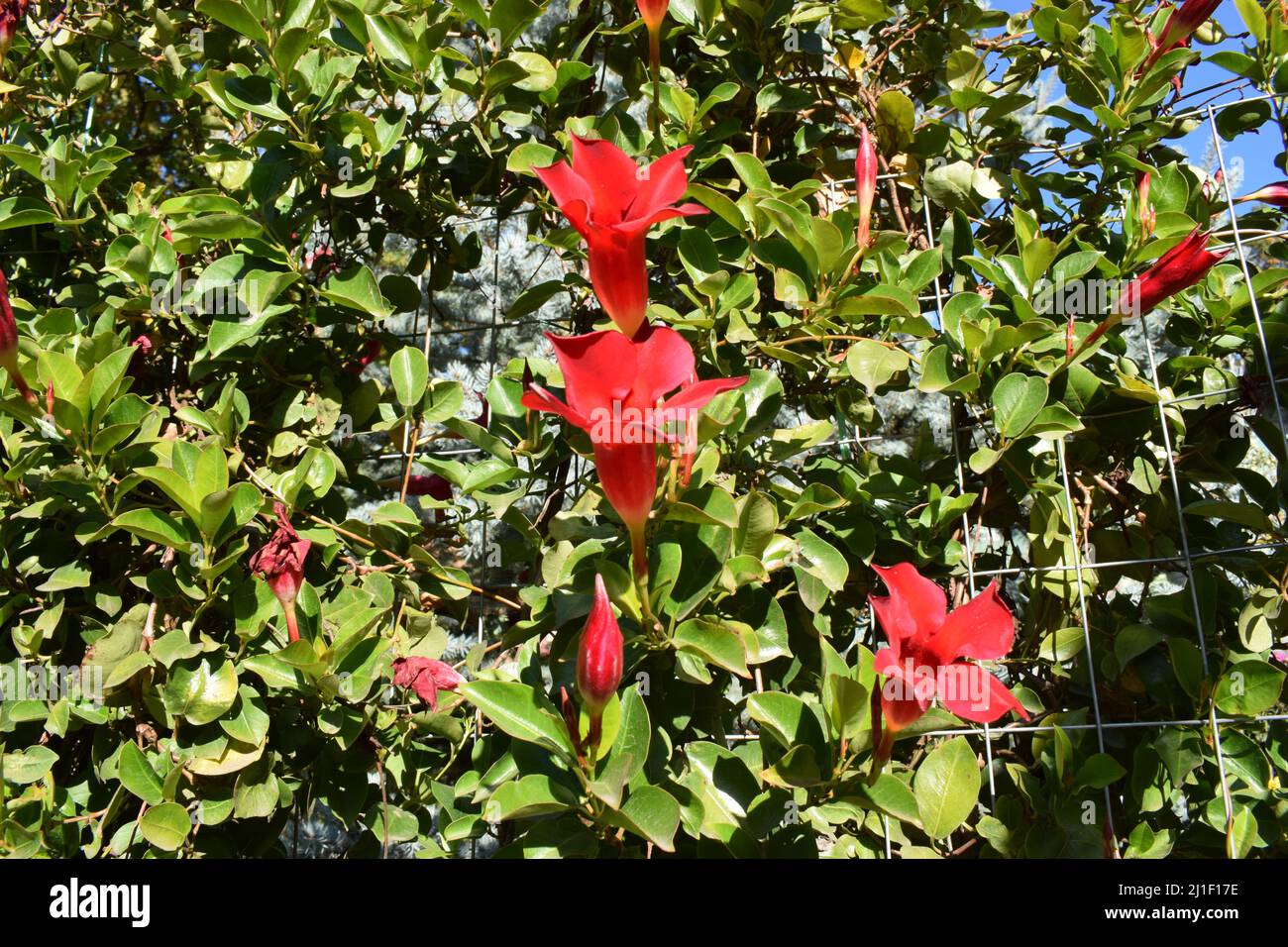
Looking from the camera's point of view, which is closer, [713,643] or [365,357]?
[713,643]

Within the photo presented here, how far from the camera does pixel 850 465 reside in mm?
1454

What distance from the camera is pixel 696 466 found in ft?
3.83

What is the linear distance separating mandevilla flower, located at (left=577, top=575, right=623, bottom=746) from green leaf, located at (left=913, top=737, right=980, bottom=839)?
0.46 metres

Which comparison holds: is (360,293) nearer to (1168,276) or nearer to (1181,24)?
(1168,276)

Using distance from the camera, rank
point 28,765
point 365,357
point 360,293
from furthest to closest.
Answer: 1. point 365,357
2. point 360,293
3. point 28,765

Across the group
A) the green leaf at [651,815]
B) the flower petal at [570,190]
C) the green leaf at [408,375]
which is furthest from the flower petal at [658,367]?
the green leaf at [408,375]

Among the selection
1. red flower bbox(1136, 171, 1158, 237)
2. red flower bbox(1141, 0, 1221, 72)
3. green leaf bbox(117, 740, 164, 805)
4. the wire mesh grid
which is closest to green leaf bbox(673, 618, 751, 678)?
the wire mesh grid

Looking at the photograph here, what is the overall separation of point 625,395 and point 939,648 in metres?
0.40

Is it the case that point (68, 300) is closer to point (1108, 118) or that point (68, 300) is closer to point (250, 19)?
point (250, 19)

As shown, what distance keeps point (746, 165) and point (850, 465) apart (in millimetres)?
467

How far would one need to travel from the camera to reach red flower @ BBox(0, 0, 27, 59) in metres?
1.80

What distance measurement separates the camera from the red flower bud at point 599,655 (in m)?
0.92

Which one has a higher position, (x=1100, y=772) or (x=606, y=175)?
(x=606, y=175)

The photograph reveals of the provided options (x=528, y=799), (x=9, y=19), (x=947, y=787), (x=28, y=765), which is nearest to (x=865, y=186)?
(x=947, y=787)
